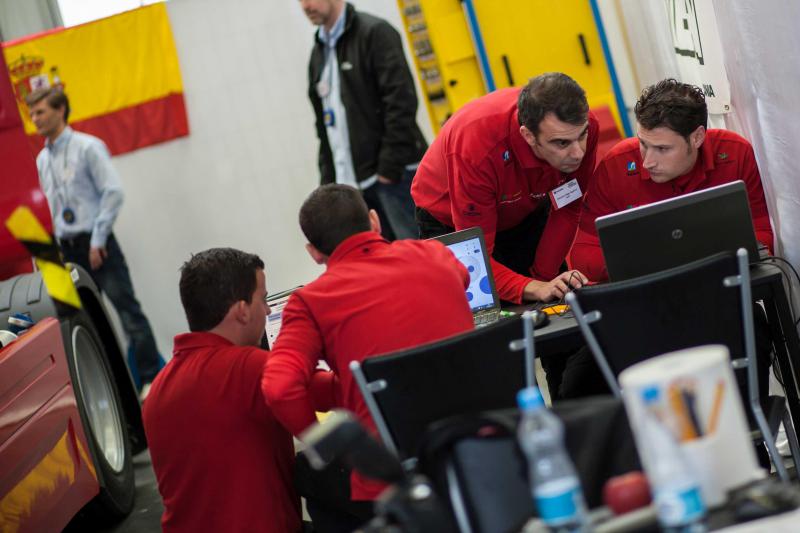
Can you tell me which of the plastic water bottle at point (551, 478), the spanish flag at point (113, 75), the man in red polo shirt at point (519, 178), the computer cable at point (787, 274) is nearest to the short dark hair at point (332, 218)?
the man in red polo shirt at point (519, 178)

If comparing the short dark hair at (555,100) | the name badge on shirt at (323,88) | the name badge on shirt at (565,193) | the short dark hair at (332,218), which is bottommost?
the name badge on shirt at (565,193)

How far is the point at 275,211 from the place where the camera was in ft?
23.0

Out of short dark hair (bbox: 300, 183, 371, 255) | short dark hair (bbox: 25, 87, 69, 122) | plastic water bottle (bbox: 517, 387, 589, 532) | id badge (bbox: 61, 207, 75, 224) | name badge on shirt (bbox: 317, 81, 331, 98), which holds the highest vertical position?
short dark hair (bbox: 25, 87, 69, 122)

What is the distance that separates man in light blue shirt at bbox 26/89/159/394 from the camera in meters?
6.10

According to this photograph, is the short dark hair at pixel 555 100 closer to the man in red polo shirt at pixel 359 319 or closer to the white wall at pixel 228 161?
the man in red polo shirt at pixel 359 319

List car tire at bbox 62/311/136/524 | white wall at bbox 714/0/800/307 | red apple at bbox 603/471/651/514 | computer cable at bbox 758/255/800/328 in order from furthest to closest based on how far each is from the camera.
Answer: car tire at bbox 62/311/136/524 → computer cable at bbox 758/255/800/328 → white wall at bbox 714/0/800/307 → red apple at bbox 603/471/651/514

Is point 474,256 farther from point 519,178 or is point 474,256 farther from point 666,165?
point 666,165

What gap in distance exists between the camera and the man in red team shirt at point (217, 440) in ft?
8.46

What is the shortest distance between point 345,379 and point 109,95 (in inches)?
190

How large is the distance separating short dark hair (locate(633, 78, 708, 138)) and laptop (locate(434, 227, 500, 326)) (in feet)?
1.84

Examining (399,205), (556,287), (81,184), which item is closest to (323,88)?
(399,205)

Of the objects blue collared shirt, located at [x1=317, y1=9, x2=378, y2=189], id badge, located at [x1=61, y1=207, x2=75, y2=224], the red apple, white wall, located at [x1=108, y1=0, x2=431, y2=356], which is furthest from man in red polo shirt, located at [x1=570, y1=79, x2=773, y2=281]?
id badge, located at [x1=61, y1=207, x2=75, y2=224]

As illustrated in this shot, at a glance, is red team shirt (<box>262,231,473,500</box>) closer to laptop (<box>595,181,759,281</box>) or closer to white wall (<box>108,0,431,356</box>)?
laptop (<box>595,181,759,281</box>)

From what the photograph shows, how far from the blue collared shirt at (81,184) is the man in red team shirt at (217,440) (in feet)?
12.3
